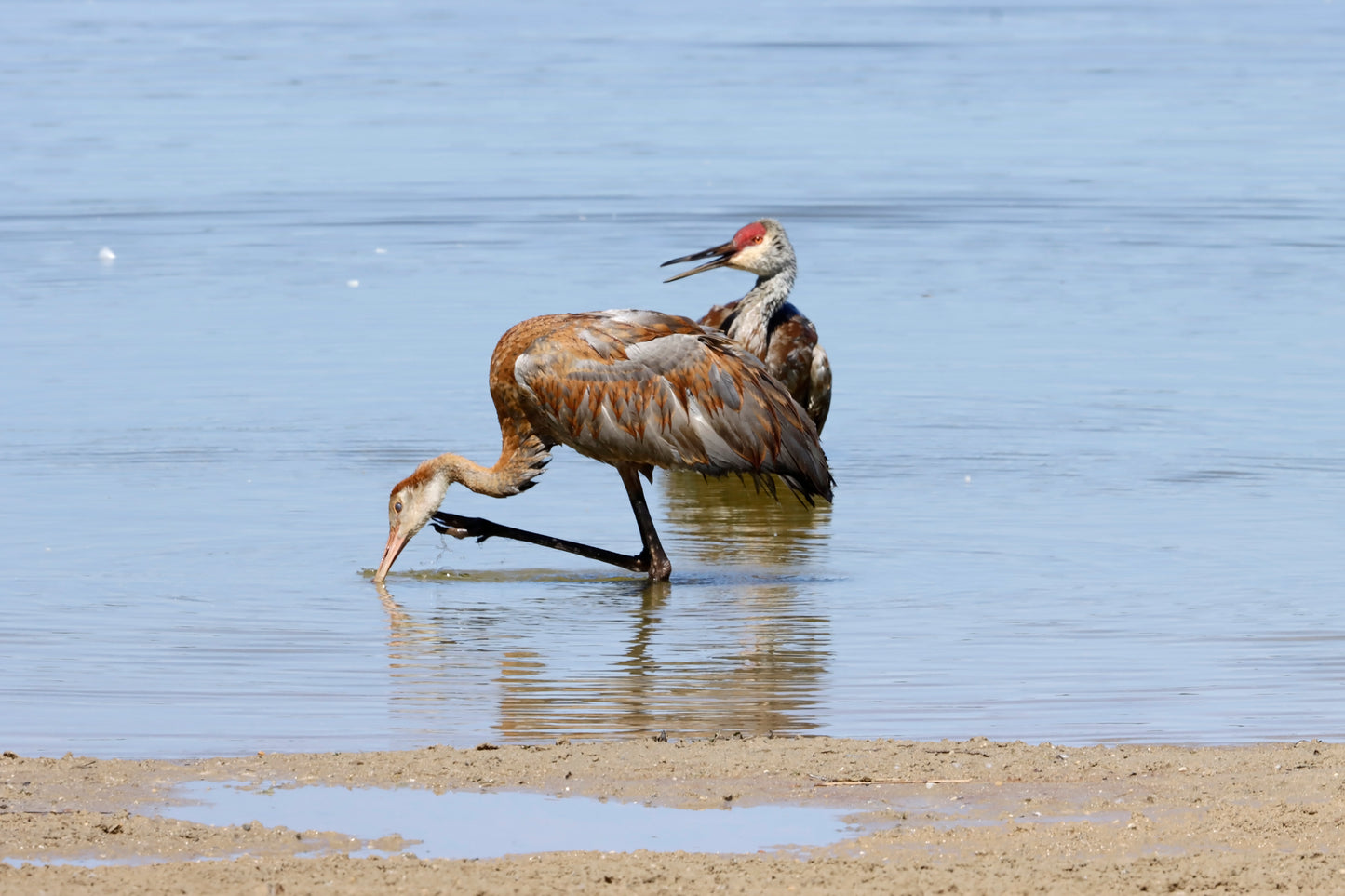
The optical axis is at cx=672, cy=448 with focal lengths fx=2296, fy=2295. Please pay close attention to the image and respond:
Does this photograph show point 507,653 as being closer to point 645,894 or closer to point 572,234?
point 645,894

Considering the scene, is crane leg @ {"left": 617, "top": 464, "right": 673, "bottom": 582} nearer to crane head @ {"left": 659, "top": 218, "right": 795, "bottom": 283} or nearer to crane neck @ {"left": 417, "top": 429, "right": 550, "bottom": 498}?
crane neck @ {"left": 417, "top": 429, "right": 550, "bottom": 498}

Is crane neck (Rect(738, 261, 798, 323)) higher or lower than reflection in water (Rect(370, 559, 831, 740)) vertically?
higher

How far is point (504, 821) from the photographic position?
5.83m

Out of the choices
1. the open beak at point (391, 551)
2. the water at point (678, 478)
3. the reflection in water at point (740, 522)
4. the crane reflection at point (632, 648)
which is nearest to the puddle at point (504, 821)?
the water at point (678, 478)

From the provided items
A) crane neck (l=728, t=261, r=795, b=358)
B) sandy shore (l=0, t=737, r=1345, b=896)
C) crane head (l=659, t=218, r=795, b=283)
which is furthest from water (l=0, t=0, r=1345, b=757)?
crane head (l=659, t=218, r=795, b=283)

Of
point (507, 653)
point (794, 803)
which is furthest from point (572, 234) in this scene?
point (794, 803)

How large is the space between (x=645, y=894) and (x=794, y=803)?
90cm

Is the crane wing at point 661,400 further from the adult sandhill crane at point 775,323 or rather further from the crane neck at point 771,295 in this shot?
the crane neck at point 771,295

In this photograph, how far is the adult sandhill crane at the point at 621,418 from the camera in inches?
379

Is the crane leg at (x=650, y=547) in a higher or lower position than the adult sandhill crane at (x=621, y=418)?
lower

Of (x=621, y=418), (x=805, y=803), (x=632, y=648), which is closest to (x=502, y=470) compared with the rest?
(x=621, y=418)

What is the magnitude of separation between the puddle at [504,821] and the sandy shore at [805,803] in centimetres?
8

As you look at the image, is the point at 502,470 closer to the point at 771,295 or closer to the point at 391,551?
the point at 391,551

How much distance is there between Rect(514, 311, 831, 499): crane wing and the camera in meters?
9.62
